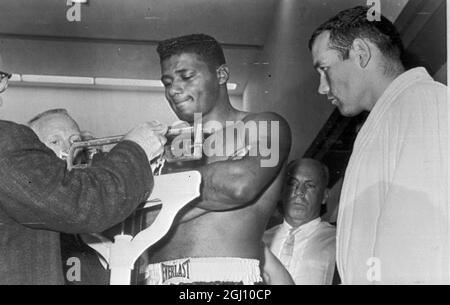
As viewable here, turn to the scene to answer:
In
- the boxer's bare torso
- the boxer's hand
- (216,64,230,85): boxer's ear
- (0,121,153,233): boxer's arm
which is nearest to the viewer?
(0,121,153,233): boxer's arm

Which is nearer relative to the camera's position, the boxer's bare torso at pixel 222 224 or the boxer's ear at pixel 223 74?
the boxer's bare torso at pixel 222 224

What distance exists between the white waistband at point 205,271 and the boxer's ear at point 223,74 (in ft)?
1.46

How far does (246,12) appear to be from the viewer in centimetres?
178

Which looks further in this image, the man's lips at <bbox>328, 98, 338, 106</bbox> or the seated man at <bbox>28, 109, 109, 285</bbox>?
the man's lips at <bbox>328, 98, 338, 106</bbox>

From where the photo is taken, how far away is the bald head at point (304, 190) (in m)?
1.65

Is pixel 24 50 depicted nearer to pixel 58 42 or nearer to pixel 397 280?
pixel 58 42

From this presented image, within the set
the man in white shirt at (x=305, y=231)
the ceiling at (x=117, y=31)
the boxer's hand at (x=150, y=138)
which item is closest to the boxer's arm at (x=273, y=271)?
the man in white shirt at (x=305, y=231)

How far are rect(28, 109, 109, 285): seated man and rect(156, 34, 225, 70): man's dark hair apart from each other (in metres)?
0.29

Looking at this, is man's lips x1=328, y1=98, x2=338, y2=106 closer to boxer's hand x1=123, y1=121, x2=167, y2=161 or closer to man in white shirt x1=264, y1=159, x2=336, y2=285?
man in white shirt x1=264, y1=159, x2=336, y2=285

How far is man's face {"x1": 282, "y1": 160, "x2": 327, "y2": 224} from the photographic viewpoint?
5.41 ft

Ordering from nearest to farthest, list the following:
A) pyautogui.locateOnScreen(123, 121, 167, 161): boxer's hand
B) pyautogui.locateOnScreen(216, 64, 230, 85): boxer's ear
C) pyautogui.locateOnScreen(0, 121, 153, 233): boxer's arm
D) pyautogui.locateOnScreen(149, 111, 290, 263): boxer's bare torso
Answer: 1. pyautogui.locateOnScreen(0, 121, 153, 233): boxer's arm
2. pyautogui.locateOnScreen(123, 121, 167, 161): boxer's hand
3. pyautogui.locateOnScreen(149, 111, 290, 263): boxer's bare torso
4. pyautogui.locateOnScreen(216, 64, 230, 85): boxer's ear

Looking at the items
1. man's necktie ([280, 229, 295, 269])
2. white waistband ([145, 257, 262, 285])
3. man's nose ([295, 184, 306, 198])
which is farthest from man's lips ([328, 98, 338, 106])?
white waistband ([145, 257, 262, 285])

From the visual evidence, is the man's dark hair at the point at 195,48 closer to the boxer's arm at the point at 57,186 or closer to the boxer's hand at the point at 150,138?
Answer: the boxer's hand at the point at 150,138

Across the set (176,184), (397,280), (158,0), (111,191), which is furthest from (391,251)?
(158,0)
